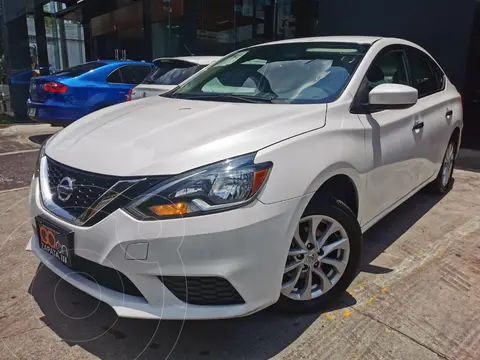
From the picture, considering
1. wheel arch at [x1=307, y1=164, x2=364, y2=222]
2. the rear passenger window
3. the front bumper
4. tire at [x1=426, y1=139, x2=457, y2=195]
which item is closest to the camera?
the front bumper

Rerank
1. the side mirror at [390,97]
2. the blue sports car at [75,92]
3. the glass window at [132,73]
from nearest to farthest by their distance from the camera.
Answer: the side mirror at [390,97] < the blue sports car at [75,92] < the glass window at [132,73]

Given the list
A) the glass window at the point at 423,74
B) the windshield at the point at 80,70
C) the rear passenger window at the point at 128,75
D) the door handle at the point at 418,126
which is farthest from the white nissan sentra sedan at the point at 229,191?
the rear passenger window at the point at 128,75

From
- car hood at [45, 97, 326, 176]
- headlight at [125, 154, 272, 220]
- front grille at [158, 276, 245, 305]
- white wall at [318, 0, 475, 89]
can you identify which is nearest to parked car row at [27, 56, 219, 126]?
car hood at [45, 97, 326, 176]

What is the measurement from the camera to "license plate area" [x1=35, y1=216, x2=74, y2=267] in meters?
2.04

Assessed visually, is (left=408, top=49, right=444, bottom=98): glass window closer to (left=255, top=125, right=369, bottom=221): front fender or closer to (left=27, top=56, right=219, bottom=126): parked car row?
(left=255, top=125, right=369, bottom=221): front fender

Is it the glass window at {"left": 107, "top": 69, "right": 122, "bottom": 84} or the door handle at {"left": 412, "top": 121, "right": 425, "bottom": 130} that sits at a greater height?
the glass window at {"left": 107, "top": 69, "right": 122, "bottom": 84}

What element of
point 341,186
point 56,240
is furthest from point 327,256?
point 56,240

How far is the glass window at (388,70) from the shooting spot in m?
2.98

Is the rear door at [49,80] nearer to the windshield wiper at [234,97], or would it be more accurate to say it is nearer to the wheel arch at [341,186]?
the windshield wiper at [234,97]

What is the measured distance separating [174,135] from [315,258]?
103 cm

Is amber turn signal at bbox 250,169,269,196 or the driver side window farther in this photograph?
the driver side window

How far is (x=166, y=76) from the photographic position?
253 inches

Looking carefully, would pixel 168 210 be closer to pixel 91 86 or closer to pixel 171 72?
pixel 171 72

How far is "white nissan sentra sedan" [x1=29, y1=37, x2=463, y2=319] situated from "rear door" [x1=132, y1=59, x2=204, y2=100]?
3274 millimetres
